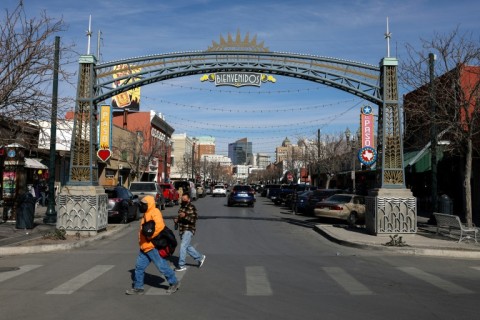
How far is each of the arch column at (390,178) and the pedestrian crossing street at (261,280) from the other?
5.18 meters

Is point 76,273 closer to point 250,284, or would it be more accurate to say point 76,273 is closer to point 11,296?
point 11,296

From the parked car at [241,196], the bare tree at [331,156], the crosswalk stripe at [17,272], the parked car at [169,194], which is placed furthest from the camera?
the bare tree at [331,156]

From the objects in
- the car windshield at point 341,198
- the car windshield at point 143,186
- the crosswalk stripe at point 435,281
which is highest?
the car windshield at point 143,186

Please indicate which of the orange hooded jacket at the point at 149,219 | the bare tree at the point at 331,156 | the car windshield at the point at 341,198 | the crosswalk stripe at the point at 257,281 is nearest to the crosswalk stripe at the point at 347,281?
the crosswalk stripe at the point at 257,281

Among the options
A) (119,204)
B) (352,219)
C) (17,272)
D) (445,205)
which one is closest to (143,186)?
(119,204)

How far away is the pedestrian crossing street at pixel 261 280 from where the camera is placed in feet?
28.7

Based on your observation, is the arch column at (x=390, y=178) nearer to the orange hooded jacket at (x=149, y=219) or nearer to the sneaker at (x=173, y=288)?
the sneaker at (x=173, y=288)

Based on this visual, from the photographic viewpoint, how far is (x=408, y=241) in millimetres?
15906

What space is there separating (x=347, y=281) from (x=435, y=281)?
1.70 metres

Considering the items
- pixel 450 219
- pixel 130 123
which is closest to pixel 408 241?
pixel 450 219

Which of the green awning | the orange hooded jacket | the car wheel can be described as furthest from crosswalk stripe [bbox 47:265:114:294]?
the green awning

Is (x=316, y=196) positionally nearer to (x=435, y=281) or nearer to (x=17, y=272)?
(x=435, y=281)

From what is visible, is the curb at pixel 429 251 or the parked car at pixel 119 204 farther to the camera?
the parked car at pixel 119 204

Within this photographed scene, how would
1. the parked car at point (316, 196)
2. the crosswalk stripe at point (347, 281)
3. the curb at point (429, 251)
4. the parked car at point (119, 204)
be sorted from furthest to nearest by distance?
the parked car at point (316, 196) → the parked car at point (119, 204) → the curb at point (429, 251) → the crosswalk stripe at point (347, 281)
